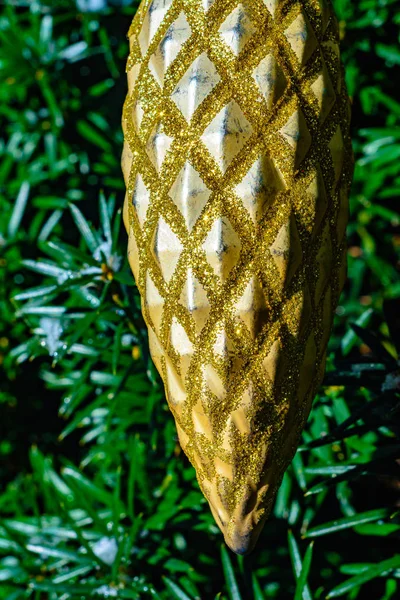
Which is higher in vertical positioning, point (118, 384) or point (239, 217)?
point (239, 217)

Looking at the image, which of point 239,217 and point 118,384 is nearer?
point 239,217

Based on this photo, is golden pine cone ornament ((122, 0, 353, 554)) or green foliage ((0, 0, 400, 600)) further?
green foliage ((0, 0, 400, 600))

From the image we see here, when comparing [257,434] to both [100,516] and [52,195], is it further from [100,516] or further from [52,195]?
[52,195]

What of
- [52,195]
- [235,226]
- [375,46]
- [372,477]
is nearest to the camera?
[235,226]

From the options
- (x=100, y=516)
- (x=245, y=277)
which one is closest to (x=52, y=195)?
(x=100, y=516)
